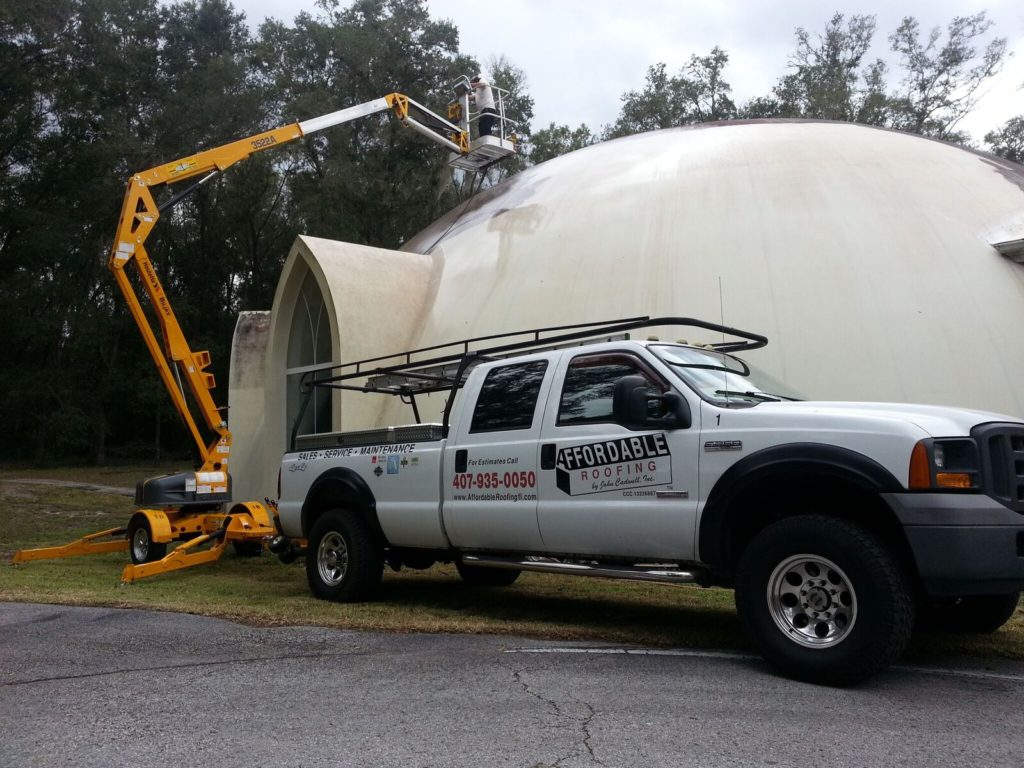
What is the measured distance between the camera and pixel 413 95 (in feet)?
124

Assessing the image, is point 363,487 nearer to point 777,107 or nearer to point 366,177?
point 366,177

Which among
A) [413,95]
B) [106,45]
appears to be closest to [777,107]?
[413,95]

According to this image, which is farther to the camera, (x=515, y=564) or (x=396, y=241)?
(x=396, y=241)

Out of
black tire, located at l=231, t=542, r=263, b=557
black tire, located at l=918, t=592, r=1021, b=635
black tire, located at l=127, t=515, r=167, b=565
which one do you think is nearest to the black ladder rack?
black tire, located at l=918, t=592, r=1021, b=635

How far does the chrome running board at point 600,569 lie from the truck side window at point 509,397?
3.37 feet

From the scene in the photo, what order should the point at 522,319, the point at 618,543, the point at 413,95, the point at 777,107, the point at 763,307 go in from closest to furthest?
the point at 618,543 < the point at 763,307 < the point at 522,319 < the point at 413,95 < the point at 777,107

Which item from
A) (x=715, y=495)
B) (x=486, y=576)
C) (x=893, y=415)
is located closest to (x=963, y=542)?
(x=893, y=415)

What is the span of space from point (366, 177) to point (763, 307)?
24695mm

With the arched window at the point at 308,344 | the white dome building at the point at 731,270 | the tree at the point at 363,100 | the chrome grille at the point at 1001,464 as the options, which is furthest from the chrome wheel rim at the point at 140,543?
the tree at the point at 363,100

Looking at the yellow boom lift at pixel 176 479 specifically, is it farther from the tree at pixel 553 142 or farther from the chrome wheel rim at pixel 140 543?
the tree at pixel 553 142

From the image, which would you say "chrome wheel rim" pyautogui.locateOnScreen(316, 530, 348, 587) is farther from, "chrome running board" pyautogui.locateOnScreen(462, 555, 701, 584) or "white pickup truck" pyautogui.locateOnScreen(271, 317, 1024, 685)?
"chrome running board" pyautogui.locateOnScreen(462, 555, 701, 584)

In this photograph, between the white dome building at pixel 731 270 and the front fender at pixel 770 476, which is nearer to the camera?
the front fender at pixel 770 476

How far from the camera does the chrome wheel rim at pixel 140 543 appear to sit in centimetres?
1269

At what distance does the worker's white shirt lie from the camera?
21.5 m
